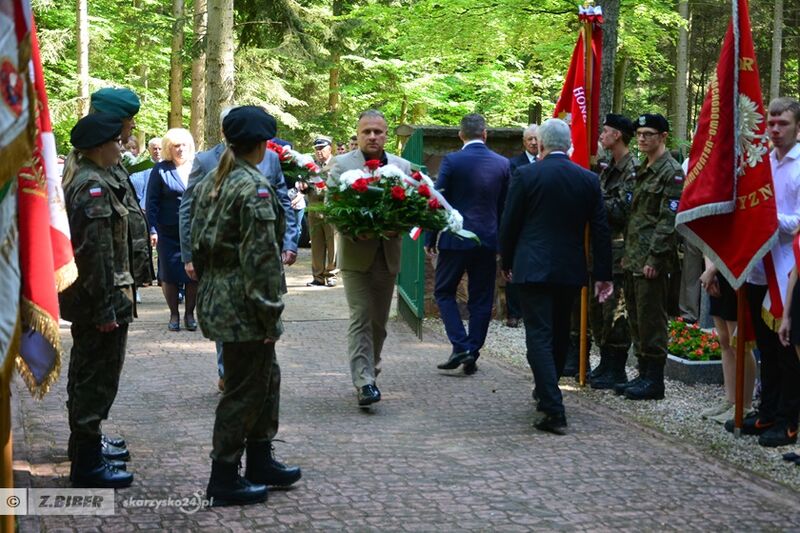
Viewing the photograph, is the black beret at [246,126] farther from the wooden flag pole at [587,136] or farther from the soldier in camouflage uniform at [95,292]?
the wooden flag pole at [587,136]

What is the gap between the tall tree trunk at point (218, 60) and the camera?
15461 millimetres

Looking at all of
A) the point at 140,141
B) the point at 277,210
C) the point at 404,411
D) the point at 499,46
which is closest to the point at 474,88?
the point at 499,46

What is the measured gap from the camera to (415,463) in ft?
22.6

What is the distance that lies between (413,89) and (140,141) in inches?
472

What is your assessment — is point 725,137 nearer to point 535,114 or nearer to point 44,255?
point 44,255

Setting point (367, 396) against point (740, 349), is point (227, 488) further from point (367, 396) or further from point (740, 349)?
point (740, 349)

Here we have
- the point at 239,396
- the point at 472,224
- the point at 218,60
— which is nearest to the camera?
the point at 239,396

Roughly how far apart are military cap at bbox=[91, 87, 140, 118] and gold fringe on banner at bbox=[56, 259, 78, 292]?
1558 millimetres

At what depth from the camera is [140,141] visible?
117 feet

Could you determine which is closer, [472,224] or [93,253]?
[93,253]

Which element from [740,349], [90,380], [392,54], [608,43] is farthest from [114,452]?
[392,54]

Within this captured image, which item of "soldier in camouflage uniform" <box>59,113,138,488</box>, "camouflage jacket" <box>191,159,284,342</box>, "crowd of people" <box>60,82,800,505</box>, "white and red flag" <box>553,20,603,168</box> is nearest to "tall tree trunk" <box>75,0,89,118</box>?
"crowd of people" <box>60,82,800,505</box>

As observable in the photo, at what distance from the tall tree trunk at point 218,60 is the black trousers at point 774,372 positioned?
9.48 metres

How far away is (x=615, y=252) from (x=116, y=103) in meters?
4.89
